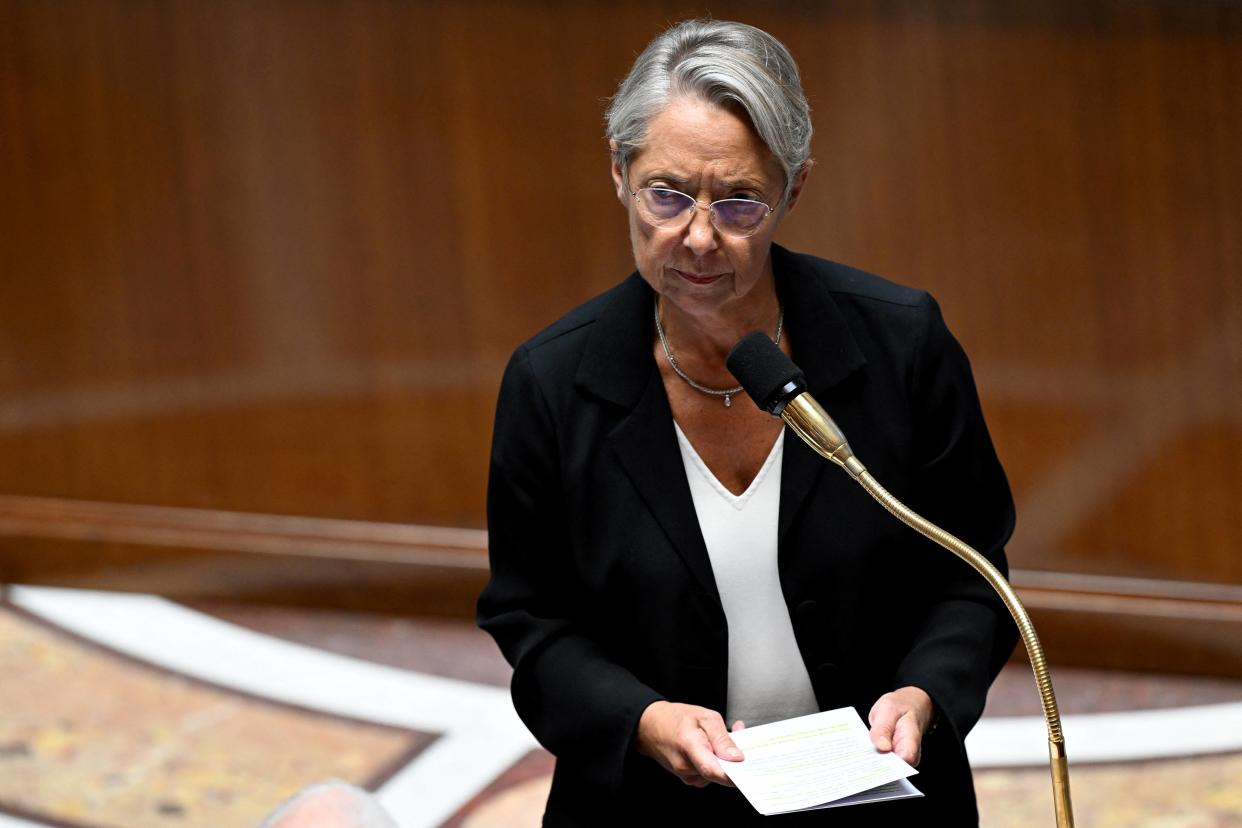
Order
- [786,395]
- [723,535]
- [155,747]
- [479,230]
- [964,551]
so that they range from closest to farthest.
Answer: [964,551], [786,395], [723,535], [155,747], [479,230]

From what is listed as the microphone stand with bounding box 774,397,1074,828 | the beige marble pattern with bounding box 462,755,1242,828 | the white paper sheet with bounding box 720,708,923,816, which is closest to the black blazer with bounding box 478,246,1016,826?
the white paper sheet with bounding box 720,708,923,816

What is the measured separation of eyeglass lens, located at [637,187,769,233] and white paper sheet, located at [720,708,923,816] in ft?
1.80

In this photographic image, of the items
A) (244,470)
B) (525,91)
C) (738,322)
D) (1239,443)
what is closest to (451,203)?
(525,91)

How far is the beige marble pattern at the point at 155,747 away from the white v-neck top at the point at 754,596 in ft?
5.75

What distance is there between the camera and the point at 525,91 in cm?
404

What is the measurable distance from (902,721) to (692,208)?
60 cm

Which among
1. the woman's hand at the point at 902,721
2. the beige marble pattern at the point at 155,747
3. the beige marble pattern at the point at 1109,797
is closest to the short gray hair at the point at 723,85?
the woman's hand at the point at 902,721

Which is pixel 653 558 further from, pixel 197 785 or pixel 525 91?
pixel 525 91

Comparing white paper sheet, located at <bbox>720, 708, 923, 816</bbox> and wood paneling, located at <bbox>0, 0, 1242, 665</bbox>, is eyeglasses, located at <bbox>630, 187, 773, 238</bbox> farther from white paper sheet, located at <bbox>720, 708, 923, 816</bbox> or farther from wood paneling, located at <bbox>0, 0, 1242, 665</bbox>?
wood paneling, located at <bbox>0, 0, 1242, 665</bbox>

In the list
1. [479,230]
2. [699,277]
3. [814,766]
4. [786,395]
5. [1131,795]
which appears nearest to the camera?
[786,395]

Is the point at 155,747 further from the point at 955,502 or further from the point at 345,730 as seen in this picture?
the point at 955,502

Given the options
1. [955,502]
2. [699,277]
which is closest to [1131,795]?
[955,502]

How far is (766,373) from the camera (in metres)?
1.69

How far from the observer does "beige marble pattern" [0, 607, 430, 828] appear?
140 inches
